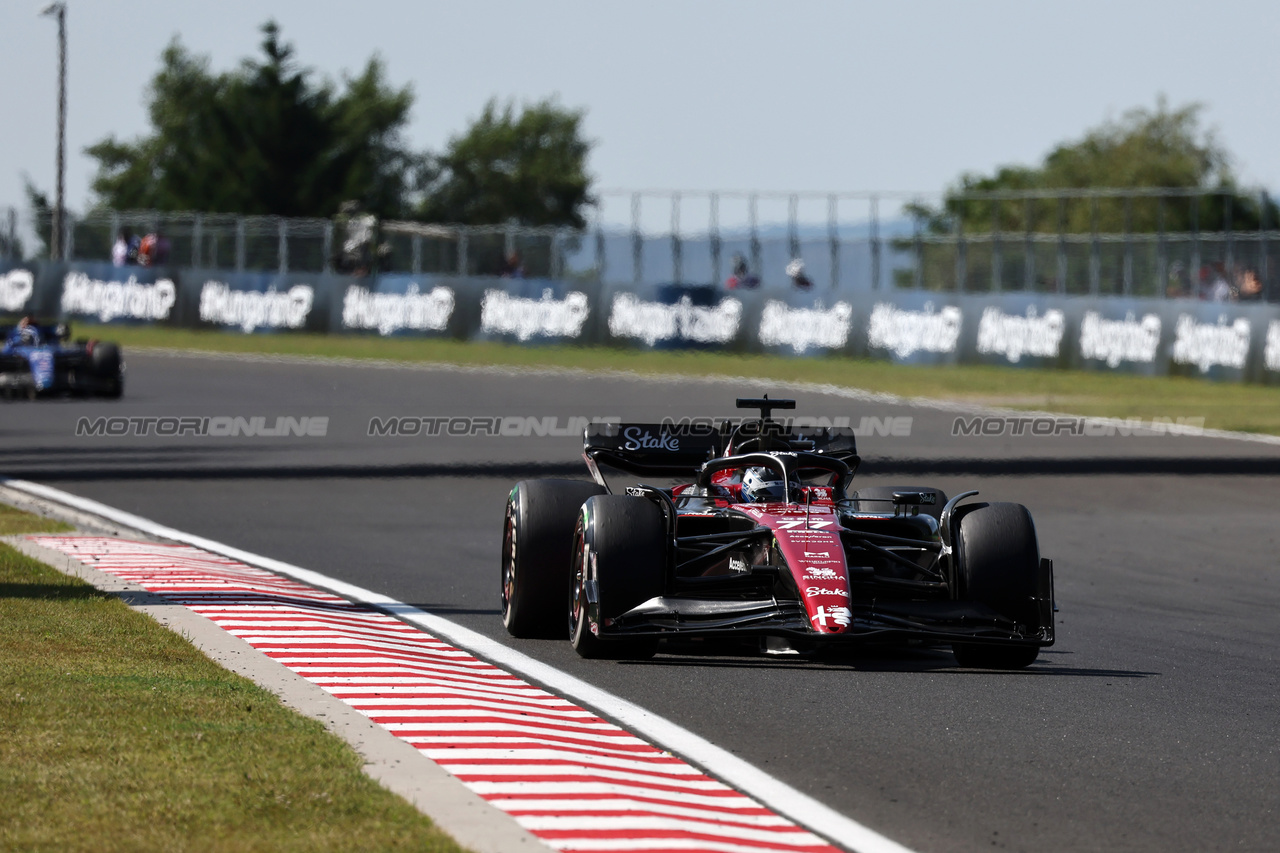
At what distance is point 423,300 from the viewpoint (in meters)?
37.6

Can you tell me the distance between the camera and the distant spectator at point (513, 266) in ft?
129

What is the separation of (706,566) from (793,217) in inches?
1240

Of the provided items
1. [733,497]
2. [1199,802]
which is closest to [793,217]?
[733,497]

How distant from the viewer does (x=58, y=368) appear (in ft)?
79.8

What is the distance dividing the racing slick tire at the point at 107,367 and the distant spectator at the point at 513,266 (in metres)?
15.2

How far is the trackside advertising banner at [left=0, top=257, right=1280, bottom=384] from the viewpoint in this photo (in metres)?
28.3

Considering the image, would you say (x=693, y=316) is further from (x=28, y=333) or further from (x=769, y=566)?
(x=769, y=566)

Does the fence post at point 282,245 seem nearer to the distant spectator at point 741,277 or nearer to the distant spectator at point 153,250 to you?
the distant spectator at point 153,250

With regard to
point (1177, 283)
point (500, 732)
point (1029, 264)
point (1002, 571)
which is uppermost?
point (1029, 264)

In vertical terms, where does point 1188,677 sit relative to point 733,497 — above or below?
below

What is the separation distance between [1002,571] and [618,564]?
1599 millimetres

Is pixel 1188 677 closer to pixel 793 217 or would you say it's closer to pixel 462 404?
pixel 462 404

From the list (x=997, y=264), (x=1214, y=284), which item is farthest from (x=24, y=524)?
(x=997, y=264)

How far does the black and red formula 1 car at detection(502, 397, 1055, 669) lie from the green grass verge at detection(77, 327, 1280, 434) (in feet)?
48.5
